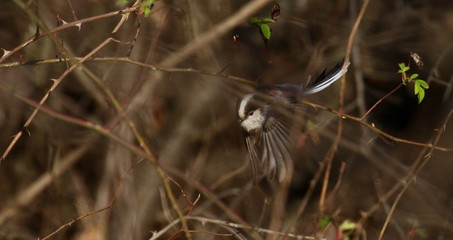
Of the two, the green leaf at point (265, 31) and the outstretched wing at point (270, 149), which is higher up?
the green leaf at point (265, 31)

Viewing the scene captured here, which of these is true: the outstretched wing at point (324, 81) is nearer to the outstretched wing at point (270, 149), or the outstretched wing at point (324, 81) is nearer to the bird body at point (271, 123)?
the bird body at point (271, 123)

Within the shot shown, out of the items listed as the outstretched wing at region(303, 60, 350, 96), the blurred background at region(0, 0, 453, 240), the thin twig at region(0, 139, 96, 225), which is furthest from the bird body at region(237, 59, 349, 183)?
the thin twig at region(0, 139, 96, 225)

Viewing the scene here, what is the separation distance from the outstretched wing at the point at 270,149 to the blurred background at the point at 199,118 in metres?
1.05

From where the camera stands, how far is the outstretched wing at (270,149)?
7.60 ft

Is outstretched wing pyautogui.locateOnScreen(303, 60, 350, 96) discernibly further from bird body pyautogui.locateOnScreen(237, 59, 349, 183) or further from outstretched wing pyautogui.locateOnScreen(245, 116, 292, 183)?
outstretched wing pyautogui.locateOnScreen(245, 116, 292, 183)

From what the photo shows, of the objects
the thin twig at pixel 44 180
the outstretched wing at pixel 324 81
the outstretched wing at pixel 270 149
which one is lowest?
the thin twig at pixel 44 180

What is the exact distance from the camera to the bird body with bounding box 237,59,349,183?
2.26 meters

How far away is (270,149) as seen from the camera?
7.70 feet

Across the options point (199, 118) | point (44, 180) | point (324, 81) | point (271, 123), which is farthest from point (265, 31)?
point (44, 180)

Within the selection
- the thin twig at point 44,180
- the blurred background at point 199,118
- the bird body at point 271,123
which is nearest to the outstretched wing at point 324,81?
the bird body at point 271,123

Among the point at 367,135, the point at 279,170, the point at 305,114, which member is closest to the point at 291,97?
the point at 305,114

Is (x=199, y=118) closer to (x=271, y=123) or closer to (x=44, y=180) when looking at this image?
(x=44, y=180)

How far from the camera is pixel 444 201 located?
12.1 feet

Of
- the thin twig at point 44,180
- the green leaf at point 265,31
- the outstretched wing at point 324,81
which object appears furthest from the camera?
the thin twig at point 44,180
